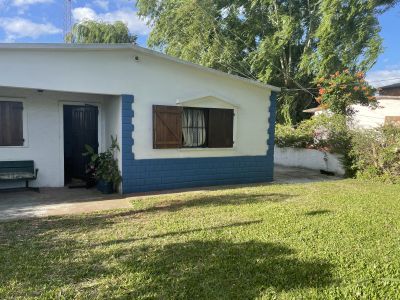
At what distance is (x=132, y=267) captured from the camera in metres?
3.59

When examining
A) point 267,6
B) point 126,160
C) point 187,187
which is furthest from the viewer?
point 267,6

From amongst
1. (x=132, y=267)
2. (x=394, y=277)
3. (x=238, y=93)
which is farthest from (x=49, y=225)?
(x=238, y=93)

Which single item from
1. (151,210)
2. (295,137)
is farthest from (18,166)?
(295,137)

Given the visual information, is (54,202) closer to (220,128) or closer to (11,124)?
(11,124)

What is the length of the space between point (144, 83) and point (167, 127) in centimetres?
123

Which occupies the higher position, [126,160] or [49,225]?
[126,160]

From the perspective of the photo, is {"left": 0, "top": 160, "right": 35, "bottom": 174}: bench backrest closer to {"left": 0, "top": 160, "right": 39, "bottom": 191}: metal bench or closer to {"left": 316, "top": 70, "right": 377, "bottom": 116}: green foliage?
{"left": 0, "top": 160, "right": 39, "bottom": 191}: metal bench

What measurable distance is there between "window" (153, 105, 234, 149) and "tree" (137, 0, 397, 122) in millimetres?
11277

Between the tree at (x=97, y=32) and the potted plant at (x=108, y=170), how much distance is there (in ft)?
68.1

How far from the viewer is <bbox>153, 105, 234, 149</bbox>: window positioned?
26.0ft

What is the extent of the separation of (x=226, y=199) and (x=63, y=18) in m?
26.1

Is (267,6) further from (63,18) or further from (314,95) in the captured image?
(63,18)

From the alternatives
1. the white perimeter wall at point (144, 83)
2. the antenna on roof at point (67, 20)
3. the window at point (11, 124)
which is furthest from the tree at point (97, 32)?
the white perimeter wall at point (144, 83)

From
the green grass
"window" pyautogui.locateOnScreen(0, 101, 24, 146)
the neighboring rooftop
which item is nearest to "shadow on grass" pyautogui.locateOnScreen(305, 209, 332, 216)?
the green grass
